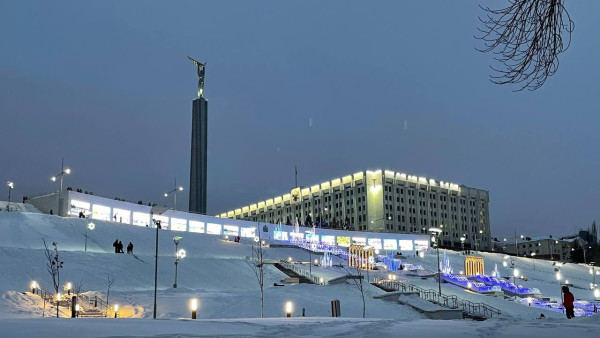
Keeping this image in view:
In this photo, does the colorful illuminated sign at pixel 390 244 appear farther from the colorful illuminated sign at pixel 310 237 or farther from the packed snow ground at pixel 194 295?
the packed snow ground at pixel 194 295

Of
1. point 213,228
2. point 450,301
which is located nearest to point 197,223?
point 213,228

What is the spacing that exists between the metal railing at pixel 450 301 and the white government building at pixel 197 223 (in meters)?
19.5

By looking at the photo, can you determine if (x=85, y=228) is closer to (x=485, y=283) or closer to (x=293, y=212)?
(x=485, y=283)

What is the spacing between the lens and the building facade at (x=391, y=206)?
13950 cm

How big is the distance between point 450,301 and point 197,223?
41.7m

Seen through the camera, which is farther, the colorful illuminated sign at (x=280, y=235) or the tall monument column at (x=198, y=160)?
the tall monument column at (x=198, y=160)

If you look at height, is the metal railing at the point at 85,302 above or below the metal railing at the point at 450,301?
above

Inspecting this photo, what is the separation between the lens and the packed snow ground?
12.7 meters

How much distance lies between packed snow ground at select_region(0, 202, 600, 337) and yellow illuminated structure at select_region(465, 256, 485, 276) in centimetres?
614

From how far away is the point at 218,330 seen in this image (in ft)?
41.2

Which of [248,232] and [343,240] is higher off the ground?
[248,232]

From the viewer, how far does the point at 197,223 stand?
77062 millimetres

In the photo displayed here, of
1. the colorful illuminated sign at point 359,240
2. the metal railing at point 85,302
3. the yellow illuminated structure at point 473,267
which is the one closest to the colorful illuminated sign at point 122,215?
the metal railing at point 85,302

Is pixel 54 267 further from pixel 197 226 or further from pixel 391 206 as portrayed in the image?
pixel 391 206
